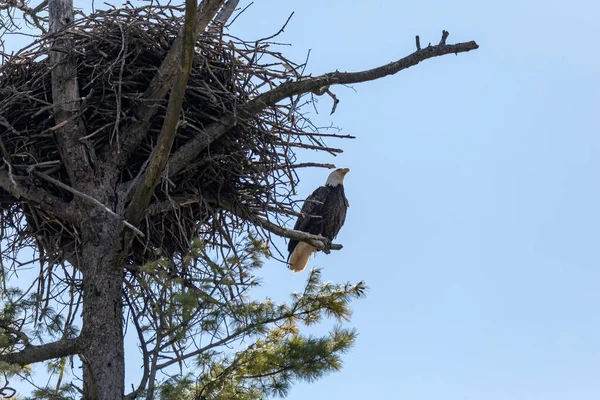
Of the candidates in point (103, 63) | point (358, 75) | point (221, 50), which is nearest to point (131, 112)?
point (103, 63)

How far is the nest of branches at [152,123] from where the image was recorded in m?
5.98

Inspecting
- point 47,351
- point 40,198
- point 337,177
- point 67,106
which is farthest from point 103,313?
point 337,177

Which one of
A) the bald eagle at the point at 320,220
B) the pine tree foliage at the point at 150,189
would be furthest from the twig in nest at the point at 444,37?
the bald eagle at the point at 320,220

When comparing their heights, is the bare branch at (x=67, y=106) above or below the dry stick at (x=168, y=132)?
above

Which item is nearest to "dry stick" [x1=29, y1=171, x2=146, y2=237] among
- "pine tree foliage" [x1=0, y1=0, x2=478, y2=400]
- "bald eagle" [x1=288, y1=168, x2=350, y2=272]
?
"pine tree foliage" [x1=0, y1=0, x2=478, y2=400]

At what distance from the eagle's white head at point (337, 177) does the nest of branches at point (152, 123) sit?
205 centimetres

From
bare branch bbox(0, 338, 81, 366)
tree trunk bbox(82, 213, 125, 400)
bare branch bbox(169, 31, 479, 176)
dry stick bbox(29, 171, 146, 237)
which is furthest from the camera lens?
bare branch bbox(169, 31, 479, 176)

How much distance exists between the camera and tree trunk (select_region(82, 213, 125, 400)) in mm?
5199

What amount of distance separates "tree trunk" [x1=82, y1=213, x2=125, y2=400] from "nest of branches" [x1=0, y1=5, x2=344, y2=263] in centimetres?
39

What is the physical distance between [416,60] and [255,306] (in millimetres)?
1802

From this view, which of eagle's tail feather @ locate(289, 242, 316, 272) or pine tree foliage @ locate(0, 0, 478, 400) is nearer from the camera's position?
pine tree foliage @ locate(0, 0, 478, 400)

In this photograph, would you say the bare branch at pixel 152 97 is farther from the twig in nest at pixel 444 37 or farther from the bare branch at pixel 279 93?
the twig in nest at pixel 444 37

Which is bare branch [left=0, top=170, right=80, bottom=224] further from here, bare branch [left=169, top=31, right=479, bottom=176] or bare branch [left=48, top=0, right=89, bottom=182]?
bare branch [left=169, top=31, right=479, bottom=176]

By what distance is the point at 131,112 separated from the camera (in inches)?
238
